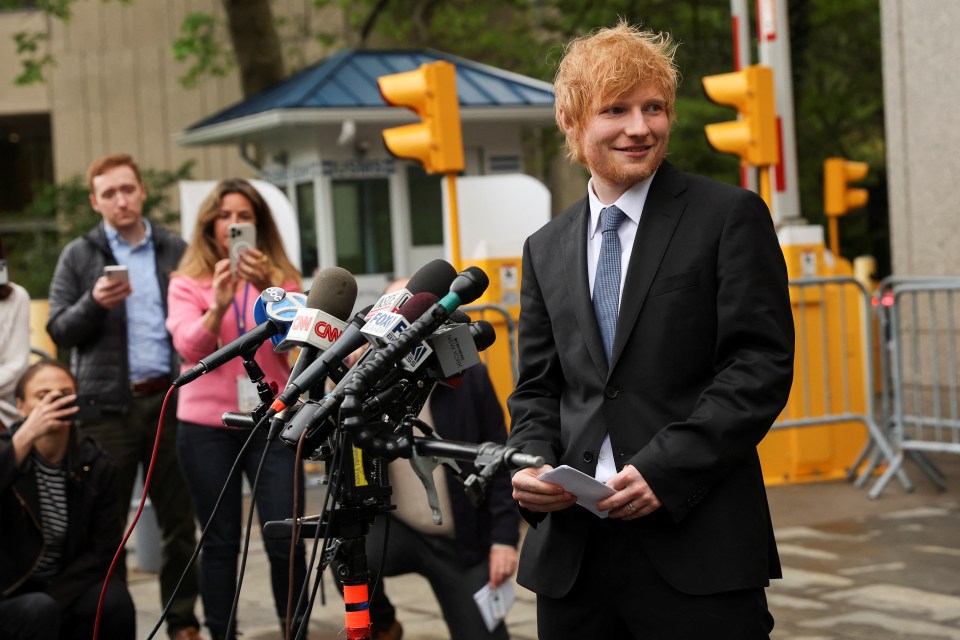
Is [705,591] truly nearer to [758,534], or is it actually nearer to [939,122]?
[758,534]

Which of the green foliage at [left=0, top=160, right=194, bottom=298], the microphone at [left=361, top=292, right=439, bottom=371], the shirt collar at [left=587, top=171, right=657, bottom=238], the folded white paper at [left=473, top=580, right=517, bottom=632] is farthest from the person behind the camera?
the green foliage at [left=0, top=160, right=194, bottom=298]

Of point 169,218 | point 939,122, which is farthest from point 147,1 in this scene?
point 939,122

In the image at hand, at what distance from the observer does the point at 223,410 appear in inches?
226

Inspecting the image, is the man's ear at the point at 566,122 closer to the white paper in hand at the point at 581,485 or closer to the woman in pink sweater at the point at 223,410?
the white paper in hand at the point at 581,485

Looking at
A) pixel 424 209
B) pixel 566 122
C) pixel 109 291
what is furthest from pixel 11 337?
pixel 424 209

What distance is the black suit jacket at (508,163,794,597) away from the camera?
298cm

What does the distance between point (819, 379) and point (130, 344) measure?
5.55m

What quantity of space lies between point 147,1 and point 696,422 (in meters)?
26.7

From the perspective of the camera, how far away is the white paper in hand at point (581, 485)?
2.89 metres

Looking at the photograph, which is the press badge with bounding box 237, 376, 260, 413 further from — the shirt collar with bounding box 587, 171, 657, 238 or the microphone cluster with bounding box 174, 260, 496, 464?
the shirt collar with bounding box 587, 171, 657, 238

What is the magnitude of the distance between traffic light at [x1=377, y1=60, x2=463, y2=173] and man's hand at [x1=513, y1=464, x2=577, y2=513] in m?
6.13

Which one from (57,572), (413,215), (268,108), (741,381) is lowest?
(57,572)

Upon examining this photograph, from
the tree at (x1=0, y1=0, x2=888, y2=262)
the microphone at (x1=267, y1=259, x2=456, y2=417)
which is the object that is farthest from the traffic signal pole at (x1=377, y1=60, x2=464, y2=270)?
the tree at (x1=0, y1=0, x2=888, y2=262)

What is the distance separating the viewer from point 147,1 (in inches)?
1099
